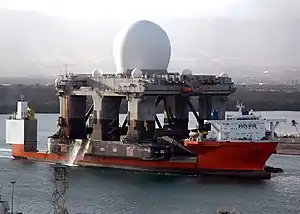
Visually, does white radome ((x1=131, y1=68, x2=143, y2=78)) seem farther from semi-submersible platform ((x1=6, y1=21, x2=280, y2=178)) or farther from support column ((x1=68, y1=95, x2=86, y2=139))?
support column ((x1=68, y1=95, x2=86, y2=139))

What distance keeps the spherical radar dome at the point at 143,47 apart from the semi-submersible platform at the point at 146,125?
37 millimetres

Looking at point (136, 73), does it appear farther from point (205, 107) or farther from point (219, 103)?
point (219, 103)

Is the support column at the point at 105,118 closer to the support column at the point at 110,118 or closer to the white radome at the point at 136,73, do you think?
the support column at the point at 110,118

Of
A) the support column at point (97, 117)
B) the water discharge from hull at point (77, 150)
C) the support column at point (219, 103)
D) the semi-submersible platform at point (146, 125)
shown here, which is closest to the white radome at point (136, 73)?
the semi-submersible platform at point (146, 125)

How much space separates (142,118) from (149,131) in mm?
538

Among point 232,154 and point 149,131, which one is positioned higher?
point 149,131

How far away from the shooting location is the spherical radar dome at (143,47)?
30250 millimetres

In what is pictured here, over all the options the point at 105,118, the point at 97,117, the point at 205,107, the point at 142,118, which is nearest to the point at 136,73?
the point at 142,118

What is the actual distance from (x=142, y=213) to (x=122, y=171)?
798cm

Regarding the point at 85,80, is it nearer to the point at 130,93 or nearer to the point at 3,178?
the point at 130,93

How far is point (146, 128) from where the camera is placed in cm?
2866

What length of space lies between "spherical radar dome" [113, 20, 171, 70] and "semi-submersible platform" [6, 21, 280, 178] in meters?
0.04

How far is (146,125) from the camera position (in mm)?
28641

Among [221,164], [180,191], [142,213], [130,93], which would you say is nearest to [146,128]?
[130,93]
